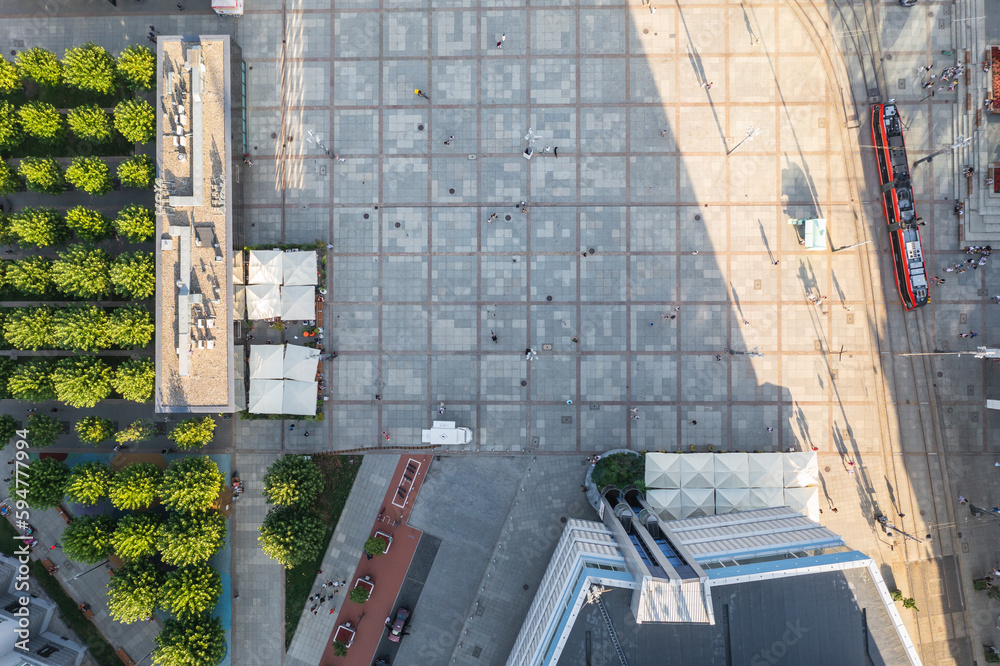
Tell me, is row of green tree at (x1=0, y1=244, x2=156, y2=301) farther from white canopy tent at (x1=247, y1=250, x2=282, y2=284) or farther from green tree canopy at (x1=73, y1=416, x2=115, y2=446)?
green tree canopy at (x1=73, y1=416, x2=115, y2=446)

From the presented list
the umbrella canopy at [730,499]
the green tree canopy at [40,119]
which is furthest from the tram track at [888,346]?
the green tree canopy at [40,119]

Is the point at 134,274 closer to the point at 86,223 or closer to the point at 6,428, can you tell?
the point at 86,223

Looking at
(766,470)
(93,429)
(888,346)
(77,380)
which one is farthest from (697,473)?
(77,380)

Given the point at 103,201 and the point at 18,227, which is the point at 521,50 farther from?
the point at 18,227

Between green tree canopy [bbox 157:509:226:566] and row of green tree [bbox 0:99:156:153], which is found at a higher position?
row of green tree [bbox 0:99:156:153]

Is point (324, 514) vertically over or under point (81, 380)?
under

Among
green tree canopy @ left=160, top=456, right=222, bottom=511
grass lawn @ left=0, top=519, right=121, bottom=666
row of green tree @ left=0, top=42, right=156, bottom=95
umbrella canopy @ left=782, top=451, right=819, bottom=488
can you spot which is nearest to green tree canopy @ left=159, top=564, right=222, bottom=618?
green tree canopy @ left=160, top=456, right=222, bottom=511

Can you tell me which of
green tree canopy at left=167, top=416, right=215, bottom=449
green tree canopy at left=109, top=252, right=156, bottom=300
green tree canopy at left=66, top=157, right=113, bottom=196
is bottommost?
green tree canopy at left=167, top=416, right=215, bottom=449
